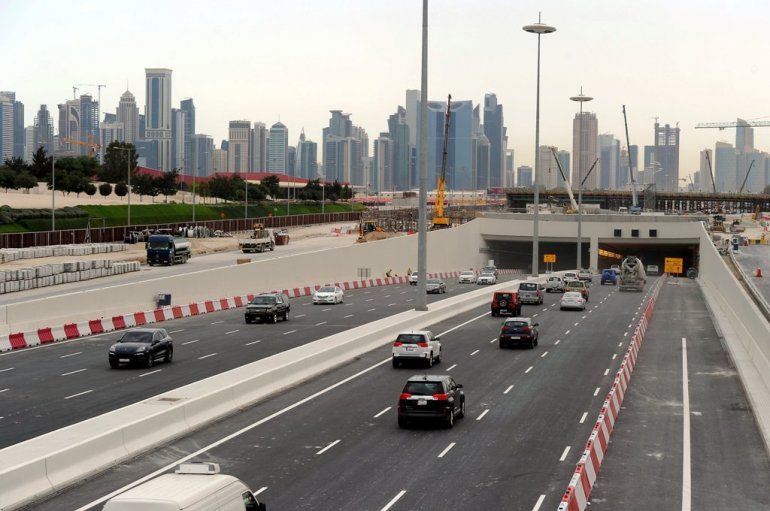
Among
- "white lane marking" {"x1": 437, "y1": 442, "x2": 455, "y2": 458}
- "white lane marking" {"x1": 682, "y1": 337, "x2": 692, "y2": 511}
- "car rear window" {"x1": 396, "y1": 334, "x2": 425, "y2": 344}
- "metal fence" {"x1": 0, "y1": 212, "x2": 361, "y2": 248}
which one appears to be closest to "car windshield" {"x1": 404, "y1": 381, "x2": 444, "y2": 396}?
"white lane marking" {"x1": 437, "y1": 442, "x2": 455, "y2": 458}

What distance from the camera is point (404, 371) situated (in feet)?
117

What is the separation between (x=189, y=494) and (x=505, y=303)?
44.4 meters

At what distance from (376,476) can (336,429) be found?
4973 mm

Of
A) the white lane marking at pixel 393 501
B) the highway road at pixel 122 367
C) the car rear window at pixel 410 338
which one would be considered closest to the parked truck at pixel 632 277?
the highway road at pixel 122 367

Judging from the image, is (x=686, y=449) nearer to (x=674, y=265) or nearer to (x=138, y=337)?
(x=138, y=337)

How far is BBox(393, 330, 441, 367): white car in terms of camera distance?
36.2m

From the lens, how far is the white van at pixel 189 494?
11984 mm

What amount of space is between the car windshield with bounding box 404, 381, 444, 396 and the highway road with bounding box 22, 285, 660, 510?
0.88 metres

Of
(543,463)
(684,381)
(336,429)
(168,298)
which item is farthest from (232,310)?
(543,463)

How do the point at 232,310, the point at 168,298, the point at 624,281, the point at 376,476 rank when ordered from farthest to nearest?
the point at 624,281 < the point at 232,310 < the point at 168,298 < the point at 376,476

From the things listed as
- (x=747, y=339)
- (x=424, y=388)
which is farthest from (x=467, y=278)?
(x=424, y=388)

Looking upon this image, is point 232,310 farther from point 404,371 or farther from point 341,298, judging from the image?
point 404,371

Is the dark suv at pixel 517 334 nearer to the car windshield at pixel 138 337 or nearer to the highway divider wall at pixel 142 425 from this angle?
the highway divider wall at pixel 142 425

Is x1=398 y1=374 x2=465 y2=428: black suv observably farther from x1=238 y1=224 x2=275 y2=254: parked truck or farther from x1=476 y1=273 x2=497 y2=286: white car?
x1=238 y1=224 x2=275 y2=254: parked truck
